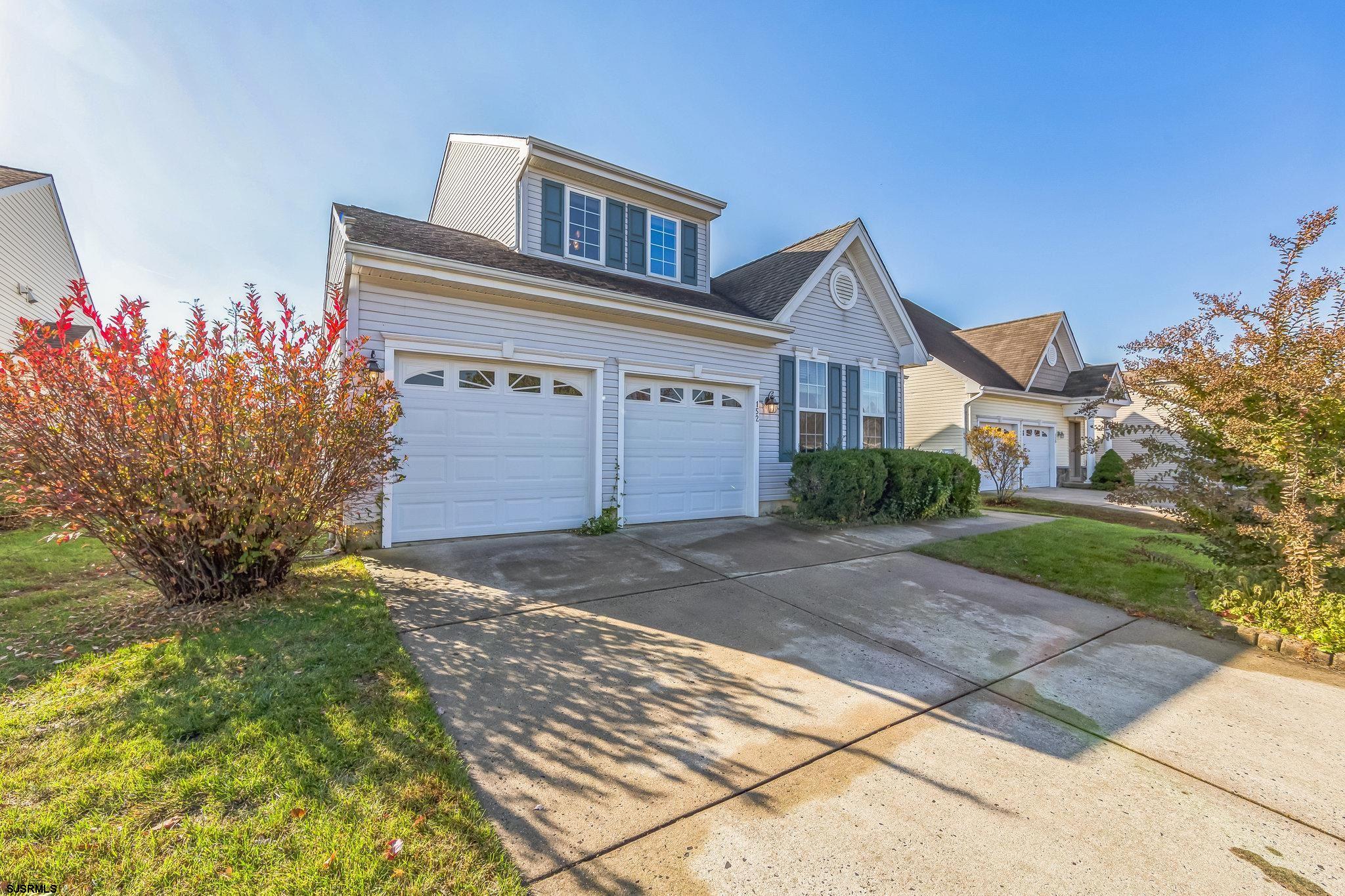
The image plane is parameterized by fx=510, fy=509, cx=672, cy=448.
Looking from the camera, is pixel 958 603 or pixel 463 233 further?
pixel 463 233

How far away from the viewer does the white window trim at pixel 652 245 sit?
9.56 metres

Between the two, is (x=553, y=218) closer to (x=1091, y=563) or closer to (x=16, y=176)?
(x=1091, y=563)

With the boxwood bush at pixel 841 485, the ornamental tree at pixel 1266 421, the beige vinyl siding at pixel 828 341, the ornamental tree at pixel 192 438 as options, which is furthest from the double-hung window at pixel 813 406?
the ornamental tree at pixel 192 438

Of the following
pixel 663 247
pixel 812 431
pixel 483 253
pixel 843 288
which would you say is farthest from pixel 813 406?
pixel 483 253

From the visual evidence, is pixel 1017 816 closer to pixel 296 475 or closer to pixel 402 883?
pixel 402 883

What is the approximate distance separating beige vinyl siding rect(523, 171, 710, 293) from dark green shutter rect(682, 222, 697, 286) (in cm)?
6

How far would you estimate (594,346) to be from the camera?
25.3ft

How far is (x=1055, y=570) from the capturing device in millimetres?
6242

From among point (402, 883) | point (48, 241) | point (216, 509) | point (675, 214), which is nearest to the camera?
point (402, 883)

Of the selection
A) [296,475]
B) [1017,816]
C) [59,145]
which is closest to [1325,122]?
[1017,816]

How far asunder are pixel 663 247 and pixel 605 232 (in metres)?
1.27

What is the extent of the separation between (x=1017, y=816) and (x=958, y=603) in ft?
10.4

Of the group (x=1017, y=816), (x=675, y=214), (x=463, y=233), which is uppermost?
(x=675, y=214)

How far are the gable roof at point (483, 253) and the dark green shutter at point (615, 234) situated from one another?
29cm
